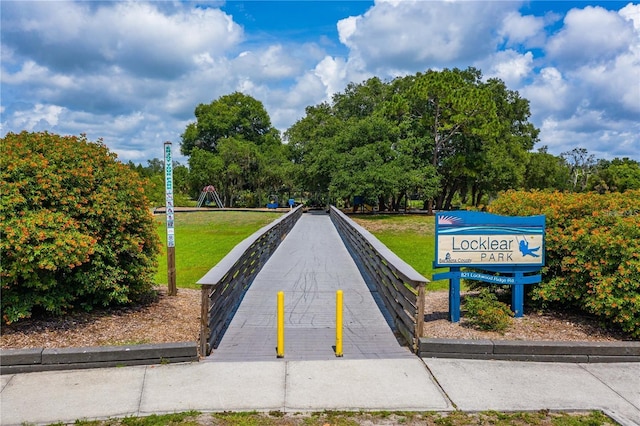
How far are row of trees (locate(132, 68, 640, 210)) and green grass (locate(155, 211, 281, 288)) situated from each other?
851cm

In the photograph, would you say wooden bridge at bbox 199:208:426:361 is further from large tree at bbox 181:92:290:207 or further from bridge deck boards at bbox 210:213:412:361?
large tree at bbox 181:92:290:207

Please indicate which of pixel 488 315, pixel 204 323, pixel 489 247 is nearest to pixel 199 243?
pixel 204 323

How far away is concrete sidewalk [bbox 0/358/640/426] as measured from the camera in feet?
14.0

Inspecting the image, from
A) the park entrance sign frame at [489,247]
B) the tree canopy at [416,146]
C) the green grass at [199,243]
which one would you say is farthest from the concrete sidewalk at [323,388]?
the tree canopy at [416,146]

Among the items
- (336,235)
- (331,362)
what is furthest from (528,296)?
(336,235)

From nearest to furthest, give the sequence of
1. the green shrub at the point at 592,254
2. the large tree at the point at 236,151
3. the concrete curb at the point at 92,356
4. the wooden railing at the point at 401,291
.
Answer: the concrete curb at the point at 92,356
the wooden railing at the point at 401,291
the green shrub at the point at 592,254
the large tree at the point at 236,151

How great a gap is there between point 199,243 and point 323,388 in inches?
644

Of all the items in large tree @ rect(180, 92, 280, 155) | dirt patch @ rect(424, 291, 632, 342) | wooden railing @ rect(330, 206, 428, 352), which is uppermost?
large tree @ rect(180, 92, 280, 155)

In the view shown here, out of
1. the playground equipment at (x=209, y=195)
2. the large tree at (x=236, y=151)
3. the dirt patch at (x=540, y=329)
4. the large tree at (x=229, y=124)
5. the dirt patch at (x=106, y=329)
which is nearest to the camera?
the dirt patch at (x=106, y=329)

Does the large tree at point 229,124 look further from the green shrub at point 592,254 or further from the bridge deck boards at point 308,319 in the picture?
the green shrub at point 592,254

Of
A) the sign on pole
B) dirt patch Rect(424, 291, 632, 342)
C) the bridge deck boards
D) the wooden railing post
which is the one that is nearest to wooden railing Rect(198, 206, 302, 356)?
the wooden railing post

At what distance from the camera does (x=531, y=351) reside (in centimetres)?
548

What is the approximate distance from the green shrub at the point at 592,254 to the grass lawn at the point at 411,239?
12.0 feet

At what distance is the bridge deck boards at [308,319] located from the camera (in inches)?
227
